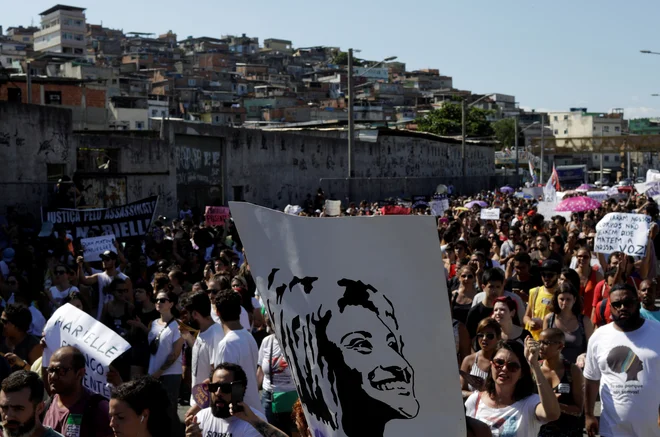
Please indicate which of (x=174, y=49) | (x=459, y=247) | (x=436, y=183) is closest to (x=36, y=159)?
(x=459, y=247)

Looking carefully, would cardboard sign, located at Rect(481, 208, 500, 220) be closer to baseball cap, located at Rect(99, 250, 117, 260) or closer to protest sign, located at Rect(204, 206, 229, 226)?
protest sign, located at Rect(204, 206, 229, 226)

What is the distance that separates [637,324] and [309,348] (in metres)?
2.89

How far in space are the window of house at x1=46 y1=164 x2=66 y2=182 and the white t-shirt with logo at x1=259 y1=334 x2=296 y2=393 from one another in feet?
53.4

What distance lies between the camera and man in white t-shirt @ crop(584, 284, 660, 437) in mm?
5621

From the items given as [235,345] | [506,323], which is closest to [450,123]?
[506,323]

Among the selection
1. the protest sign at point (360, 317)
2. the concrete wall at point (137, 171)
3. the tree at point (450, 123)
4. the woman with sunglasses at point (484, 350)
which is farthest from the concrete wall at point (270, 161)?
the tree at point (450, 123)

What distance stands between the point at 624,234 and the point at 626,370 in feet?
16.7

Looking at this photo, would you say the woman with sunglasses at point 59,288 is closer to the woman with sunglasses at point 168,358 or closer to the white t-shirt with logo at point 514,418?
the woman with sunglasses at point 168,358

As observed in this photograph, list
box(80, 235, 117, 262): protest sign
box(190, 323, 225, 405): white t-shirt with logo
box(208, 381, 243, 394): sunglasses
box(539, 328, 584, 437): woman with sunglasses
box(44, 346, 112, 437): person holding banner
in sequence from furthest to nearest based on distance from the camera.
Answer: box(80, 235, 117, 262): protest sign < box(190, 323, 225, 405): white t-shirt with logo < box(539, 328, 584, 437): woman with sunglasses < box(44, 346, 112, 437): person holding banner < box(208, 381, 243, 394): sunglasses

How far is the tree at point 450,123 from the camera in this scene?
8562 cm

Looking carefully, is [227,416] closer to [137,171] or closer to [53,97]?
[137,171]

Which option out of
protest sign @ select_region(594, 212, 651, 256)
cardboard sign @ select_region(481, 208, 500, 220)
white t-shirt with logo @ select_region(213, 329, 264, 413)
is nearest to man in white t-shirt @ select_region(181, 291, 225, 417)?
white t-shirt with logo @ select_region(213, 329, 264, 413)

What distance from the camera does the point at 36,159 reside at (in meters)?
21.1

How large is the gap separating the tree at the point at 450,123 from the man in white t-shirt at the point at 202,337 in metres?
79.7
